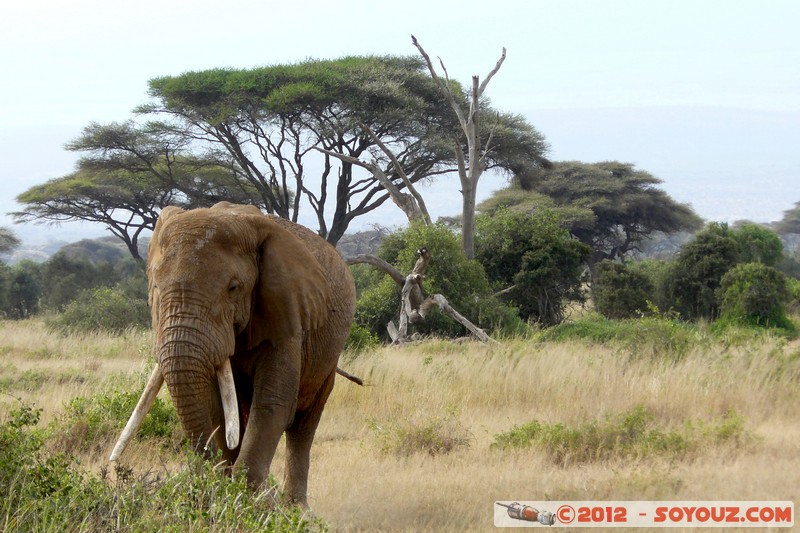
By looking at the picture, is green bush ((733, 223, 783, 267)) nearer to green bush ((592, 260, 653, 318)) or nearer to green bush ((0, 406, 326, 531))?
green bush ((592, 260, 653, 318))

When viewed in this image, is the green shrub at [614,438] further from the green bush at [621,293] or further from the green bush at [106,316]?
the green bush at [106,316]

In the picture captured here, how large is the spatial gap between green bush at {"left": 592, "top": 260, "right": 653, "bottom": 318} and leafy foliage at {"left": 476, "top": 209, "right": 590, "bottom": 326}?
49 cm

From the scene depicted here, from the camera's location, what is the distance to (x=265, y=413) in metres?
5.57

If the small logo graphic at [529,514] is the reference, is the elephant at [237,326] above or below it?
above

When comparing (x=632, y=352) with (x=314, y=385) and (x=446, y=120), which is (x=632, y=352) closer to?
(x=314, y=385)

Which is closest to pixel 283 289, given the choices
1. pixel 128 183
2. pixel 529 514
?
pixel 529 514

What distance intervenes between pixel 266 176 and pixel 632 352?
59.9 ft

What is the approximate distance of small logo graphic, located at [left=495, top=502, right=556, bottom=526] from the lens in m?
6.25

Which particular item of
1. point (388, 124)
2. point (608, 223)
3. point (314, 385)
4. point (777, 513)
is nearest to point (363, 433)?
point (314, 385)

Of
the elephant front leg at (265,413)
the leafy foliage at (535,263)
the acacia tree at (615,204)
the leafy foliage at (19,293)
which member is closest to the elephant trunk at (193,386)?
the elephant front leg at (265,413)

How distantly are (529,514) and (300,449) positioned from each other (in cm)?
146

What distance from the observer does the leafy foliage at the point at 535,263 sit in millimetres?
→ 18688

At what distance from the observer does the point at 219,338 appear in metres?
5.18

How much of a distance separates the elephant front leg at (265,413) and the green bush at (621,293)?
13874 millimetres
